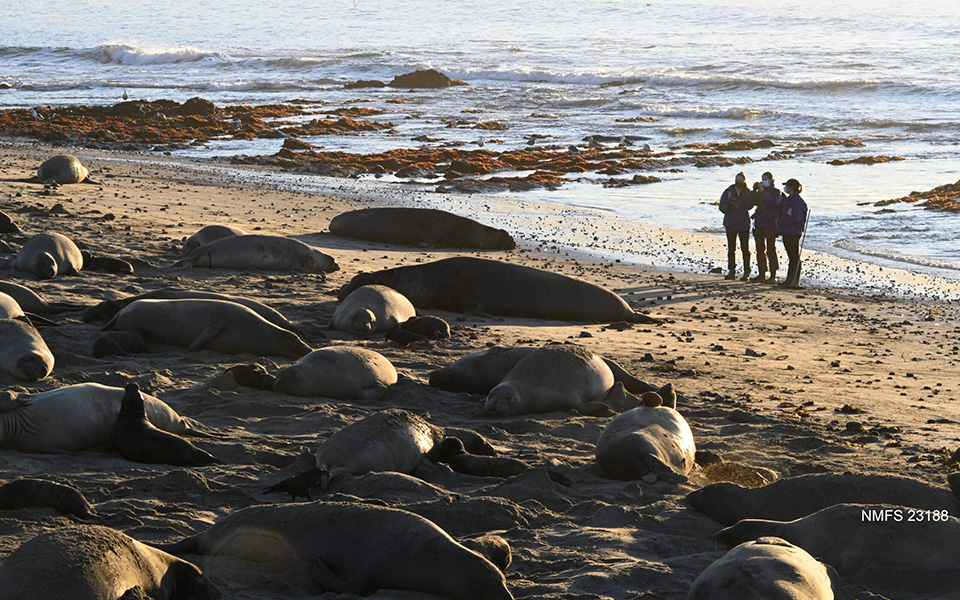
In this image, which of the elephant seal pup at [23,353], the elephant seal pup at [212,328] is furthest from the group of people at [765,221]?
the elephant seal pup at [23,353]

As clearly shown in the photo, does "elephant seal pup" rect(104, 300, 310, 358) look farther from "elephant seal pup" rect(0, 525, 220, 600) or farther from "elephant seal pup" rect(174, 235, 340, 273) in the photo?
"elephant seal pup" rect(0, 525, 220, 600)

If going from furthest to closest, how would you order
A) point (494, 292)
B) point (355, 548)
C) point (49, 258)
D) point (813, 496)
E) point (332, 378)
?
point (494, 292)
point (49, 258)
point (332, 378)
point (813, 496)
point (355, 548)

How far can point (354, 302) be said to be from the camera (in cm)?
855

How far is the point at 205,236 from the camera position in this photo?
38.5 ft

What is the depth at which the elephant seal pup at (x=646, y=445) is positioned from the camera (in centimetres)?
527

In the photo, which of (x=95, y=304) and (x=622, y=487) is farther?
(x=95, y=304)

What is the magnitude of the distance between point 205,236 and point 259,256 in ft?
3.25

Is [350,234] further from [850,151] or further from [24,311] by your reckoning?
[850,151]

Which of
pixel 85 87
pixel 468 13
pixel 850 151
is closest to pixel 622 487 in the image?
pixel 850 151

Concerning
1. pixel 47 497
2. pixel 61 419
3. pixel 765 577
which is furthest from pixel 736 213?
pixel 47 497

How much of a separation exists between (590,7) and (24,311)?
92168mm

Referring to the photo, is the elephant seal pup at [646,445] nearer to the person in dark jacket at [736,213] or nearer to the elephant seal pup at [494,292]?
the elephant seal pup at [494,292]

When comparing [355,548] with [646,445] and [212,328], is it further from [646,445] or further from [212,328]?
[212,328]

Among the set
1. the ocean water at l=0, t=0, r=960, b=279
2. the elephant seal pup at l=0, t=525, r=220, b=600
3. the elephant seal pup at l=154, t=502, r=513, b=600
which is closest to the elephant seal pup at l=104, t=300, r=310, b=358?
the elephant seal pup at l=154, t=502, r=513, b=600
